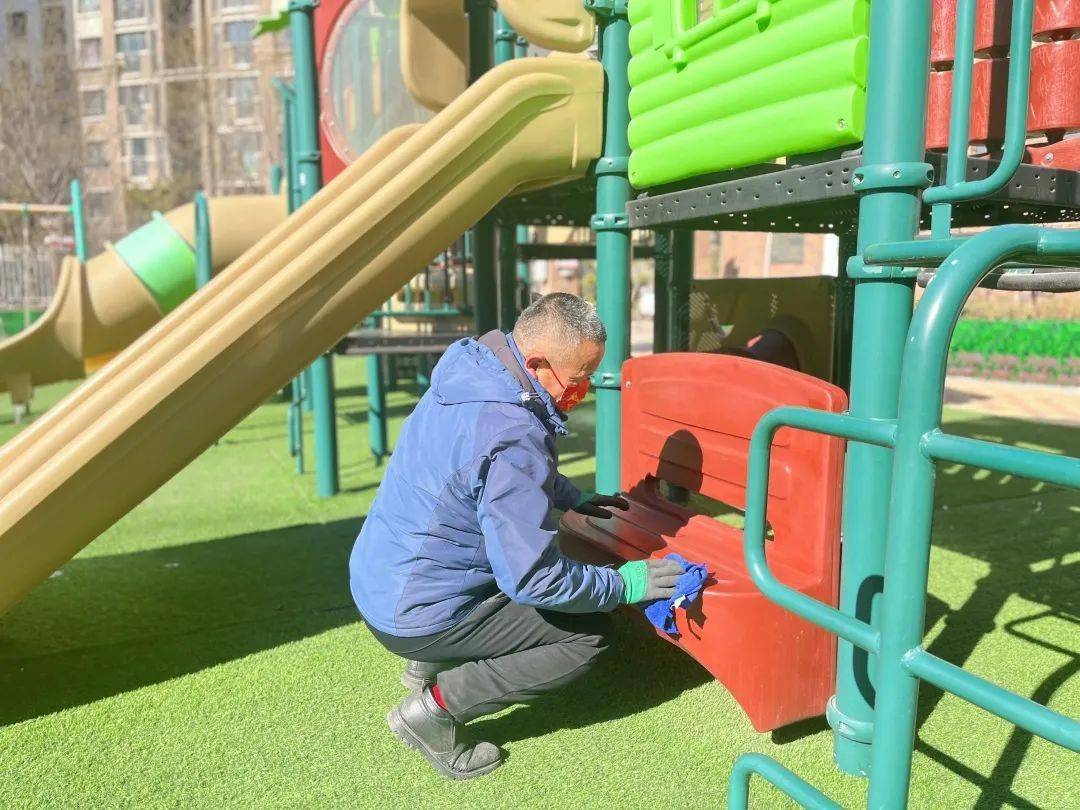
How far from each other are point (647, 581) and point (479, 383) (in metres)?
0.68

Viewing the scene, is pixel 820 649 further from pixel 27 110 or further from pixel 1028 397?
pixel 27 110

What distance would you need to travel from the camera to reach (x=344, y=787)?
2.28 metres

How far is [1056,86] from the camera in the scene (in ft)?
8.21

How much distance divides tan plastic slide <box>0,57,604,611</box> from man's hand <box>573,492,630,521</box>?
1.11 meters

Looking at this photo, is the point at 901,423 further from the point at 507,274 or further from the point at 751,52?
the point at 507,274

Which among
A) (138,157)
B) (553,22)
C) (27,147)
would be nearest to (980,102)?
(553,22)

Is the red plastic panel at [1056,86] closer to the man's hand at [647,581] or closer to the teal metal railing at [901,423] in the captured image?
the teal metal railing at [901,423]

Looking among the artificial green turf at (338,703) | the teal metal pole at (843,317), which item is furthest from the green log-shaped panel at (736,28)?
the artificial green turf at (338,703)

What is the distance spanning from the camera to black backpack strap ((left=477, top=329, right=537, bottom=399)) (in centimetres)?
218

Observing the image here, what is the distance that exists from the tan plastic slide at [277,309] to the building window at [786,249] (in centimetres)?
2638

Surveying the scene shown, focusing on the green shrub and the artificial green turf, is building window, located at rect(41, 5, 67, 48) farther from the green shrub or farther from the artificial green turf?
the artificial green turf

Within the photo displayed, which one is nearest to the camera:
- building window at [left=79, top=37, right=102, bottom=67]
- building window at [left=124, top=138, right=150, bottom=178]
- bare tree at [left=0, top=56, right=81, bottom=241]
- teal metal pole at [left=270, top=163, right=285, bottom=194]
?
teal metal pole at [left=270, top=163, right=285, bottom=194]

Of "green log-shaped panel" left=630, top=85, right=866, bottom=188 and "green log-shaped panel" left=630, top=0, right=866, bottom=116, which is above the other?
"green log-shaped panel" left=630, top=0, right=866, bottom=116

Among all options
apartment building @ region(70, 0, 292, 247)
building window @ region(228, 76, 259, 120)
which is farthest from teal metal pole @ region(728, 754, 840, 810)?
building window @ region(228, 76, 259, 120)
